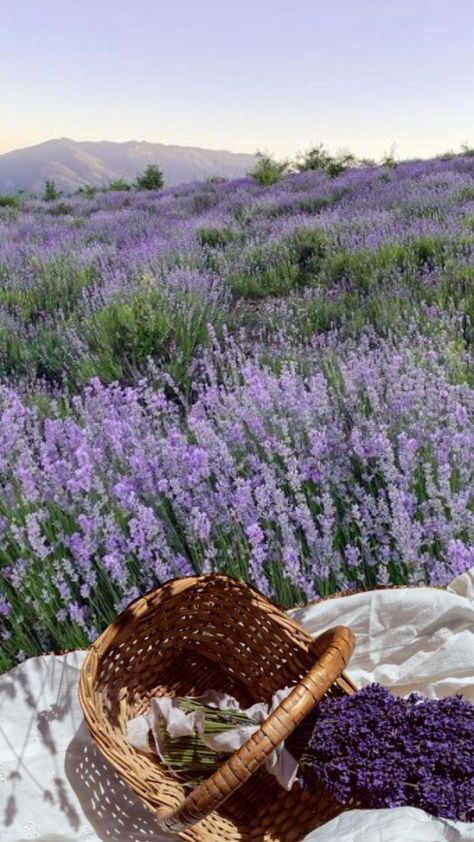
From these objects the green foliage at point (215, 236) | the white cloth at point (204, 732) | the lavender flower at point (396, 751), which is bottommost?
the white cloth at point (204, 732)

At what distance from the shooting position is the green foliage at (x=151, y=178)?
18.2 m

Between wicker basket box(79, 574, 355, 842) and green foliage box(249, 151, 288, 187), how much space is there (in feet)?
44.2

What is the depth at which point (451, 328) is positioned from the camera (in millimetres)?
4340

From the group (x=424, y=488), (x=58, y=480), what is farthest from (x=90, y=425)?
(x=424, y=488)

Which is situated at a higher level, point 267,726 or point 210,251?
point 210,251

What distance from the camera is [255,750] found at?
1.69 m

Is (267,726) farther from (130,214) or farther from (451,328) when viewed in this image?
(130,214)

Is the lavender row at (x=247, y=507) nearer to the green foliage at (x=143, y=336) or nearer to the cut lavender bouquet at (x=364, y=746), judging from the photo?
the cut lavender bouquet at (x=364, y=746)

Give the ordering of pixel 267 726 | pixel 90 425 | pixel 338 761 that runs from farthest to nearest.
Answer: pixel 90 425
pixel 338 761
pixel 267 726

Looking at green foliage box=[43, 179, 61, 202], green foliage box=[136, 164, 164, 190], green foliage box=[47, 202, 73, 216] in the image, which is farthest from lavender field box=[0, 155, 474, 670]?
green foliage box=[43, 179, 61, 202]

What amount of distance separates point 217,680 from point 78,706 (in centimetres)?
42

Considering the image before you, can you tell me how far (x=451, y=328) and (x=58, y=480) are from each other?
2290 millimetres

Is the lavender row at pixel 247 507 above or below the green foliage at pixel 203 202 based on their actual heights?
below

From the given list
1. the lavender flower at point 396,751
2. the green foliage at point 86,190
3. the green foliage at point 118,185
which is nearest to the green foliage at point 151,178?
the green foliage at point 118,185
